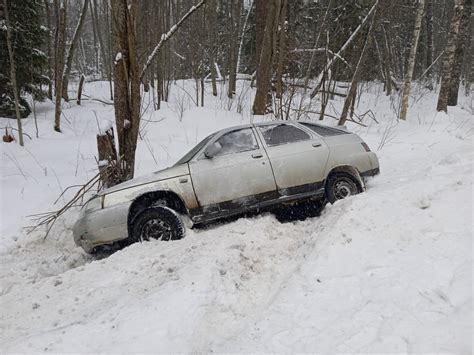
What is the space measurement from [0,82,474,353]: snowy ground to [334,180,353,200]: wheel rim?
502 mm

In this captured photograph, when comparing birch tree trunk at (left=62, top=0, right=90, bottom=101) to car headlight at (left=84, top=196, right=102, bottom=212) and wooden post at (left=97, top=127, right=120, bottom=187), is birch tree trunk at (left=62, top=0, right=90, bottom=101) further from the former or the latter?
car headlight at (left=84, top=196, right=102, bottom=212)

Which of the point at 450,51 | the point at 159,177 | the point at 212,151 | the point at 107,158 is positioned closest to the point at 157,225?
the point at 159,177

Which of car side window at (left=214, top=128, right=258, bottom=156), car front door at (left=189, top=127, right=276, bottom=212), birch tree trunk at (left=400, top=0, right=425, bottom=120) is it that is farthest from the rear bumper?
birch tree trunk at (left=400, top=0, right=425, bottom=120)

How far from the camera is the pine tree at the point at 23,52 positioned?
1168 cm

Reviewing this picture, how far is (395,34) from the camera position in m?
24.8

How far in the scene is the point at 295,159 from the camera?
5723mm

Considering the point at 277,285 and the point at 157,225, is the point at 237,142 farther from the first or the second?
the point at 277,285

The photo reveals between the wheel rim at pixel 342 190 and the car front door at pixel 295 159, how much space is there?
255 millimetres

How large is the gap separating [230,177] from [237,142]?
60 cm

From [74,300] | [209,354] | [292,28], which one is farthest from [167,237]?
[292,28]

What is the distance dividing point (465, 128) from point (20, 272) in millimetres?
12797

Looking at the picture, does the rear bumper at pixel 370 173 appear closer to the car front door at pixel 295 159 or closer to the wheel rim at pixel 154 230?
the car front door at pixel 295 159

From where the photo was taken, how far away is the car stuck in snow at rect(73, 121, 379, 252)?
538cm

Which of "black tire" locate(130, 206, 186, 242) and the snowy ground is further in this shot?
"black tire" locate(130, 206, 186, 242)
